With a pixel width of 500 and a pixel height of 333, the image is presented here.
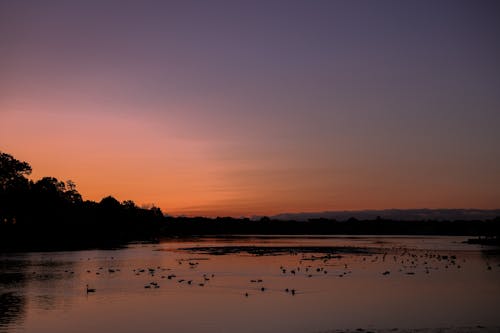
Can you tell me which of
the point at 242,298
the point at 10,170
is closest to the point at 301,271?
the point at 242,298

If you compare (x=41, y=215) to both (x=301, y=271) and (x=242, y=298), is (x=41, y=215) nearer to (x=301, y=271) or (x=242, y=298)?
(x=301, y=271)

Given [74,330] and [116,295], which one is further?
[116,295]

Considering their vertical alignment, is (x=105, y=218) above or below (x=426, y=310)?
above

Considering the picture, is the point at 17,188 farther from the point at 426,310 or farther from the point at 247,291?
the point at 426,310

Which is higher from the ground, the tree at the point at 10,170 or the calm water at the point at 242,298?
the tree at the point at 10,170

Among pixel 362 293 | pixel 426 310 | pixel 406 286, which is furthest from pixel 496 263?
pixel 426 310

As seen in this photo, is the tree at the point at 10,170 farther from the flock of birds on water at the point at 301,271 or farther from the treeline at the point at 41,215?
the flock of birds on water at the point at 301,271

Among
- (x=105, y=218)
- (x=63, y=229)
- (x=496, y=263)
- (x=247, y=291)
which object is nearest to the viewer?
(x=247, y=291)

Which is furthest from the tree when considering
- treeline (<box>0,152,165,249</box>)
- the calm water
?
the calm water

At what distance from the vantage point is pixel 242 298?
36.5m

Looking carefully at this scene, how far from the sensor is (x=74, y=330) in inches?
1041

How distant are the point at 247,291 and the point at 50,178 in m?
112

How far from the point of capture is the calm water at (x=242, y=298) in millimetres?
28078

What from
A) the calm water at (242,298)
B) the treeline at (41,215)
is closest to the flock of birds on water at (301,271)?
the calm water at (242,298)
